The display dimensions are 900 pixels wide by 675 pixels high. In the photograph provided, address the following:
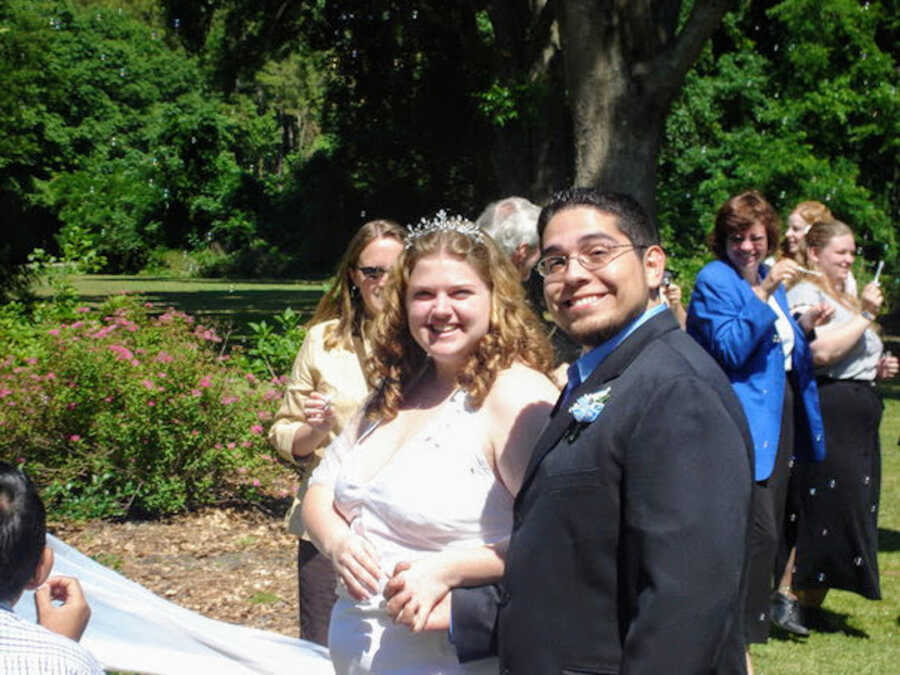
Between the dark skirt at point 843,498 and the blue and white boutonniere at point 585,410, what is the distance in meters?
4.55

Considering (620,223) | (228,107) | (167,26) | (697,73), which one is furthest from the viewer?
(228,107)

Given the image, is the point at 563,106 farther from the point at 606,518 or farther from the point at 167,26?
the point at 606,518

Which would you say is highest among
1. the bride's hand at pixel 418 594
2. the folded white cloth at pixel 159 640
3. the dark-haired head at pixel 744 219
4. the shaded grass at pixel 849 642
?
the dark-haired head at pixel 744 219

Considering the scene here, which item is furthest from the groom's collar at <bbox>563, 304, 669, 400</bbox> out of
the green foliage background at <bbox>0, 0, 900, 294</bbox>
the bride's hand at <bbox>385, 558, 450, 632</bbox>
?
the green foliage background at <bbox>0, 0, 900, 294</bbox>

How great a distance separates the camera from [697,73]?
1208 inches

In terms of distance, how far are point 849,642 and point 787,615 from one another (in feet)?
1.18

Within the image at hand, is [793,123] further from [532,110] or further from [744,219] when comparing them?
[744,219]

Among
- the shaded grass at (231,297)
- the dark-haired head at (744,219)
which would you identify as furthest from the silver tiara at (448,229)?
the shaded grass at (231,297)

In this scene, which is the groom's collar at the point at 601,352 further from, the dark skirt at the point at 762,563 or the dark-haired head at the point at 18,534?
the dark skirt at the point at 762,563

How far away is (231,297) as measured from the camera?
111 ft

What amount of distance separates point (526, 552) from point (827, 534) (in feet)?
15.5

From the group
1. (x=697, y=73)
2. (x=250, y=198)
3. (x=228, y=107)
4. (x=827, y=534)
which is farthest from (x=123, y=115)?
(x=827, y=534)

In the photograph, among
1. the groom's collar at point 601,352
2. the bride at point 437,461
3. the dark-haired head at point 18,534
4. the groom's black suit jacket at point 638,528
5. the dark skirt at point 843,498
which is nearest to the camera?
the groom's black suit jacket at point 638,528

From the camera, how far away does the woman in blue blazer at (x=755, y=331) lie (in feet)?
17.3
